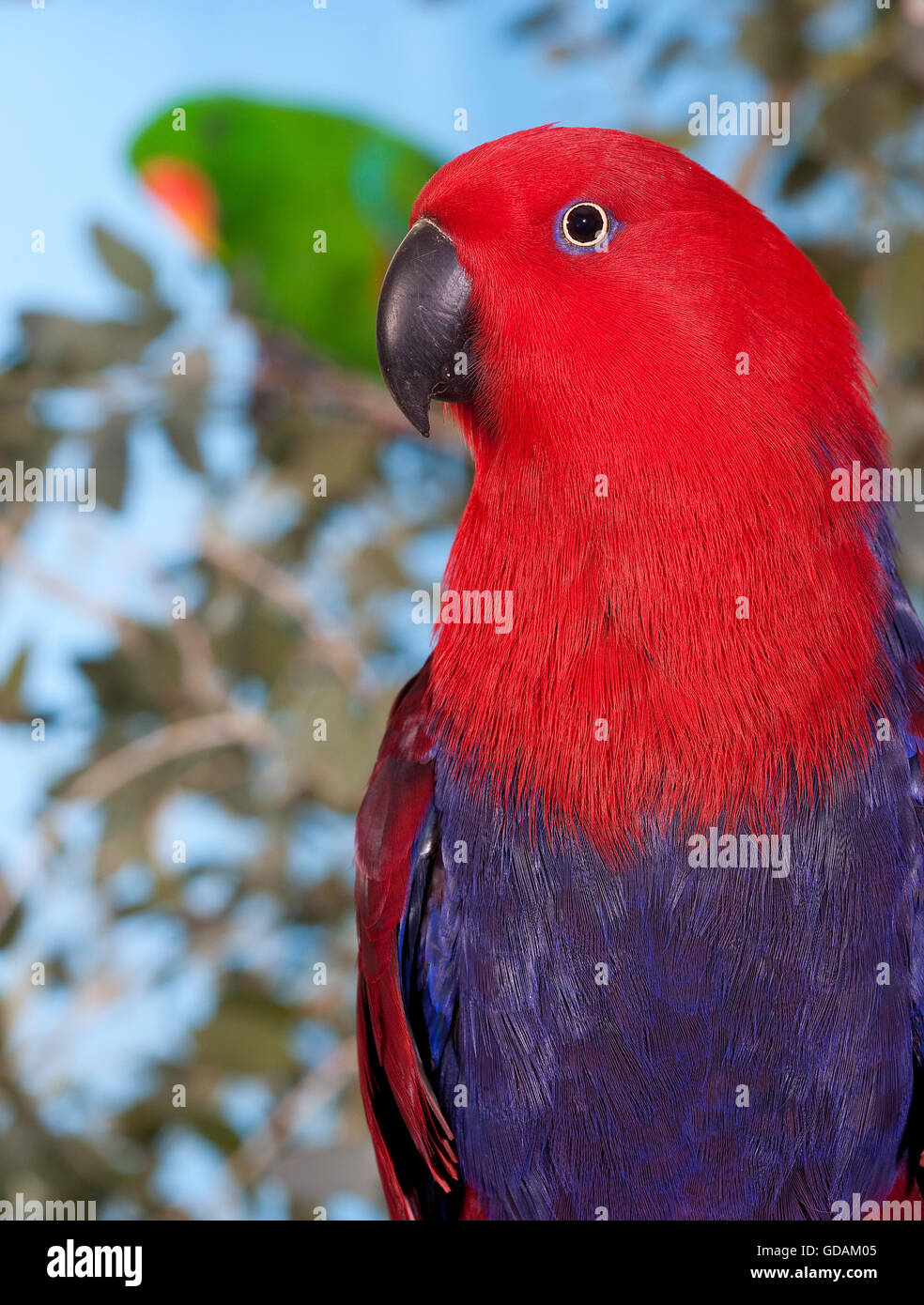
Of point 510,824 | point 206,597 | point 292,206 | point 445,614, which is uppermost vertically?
point 292,206

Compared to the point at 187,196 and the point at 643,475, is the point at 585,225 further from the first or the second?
the point at 187,196

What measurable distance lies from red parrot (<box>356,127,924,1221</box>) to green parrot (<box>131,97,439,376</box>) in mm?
649

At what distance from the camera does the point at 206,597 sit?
1143 mm

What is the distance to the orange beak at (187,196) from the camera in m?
1.28

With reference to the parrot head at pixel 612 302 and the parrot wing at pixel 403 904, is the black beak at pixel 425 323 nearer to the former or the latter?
the parrot head at pixel 612 302

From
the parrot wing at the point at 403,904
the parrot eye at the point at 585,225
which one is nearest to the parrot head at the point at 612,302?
the parrot eye at the point at 585,225

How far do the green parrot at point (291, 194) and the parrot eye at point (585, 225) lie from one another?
0.68 meters

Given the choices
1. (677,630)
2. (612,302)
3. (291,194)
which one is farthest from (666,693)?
(291,194)

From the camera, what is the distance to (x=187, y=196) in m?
1.29

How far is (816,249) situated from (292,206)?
21.7 inches

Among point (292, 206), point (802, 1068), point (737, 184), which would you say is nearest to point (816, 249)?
point (737, 184)

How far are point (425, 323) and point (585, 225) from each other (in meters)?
0.09

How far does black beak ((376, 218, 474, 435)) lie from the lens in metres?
0.58
